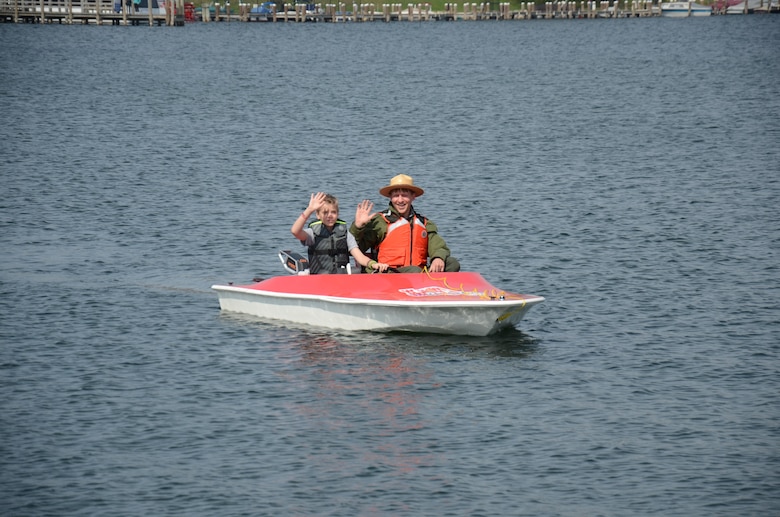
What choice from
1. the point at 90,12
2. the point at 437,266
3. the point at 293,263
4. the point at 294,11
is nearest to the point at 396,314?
the point at 437,266

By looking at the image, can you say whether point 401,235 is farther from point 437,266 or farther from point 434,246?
point 437,266

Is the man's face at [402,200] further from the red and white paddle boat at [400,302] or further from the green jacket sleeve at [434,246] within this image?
the red and white paddle boat at [400,302]

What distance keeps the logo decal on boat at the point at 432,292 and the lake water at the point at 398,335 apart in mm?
873

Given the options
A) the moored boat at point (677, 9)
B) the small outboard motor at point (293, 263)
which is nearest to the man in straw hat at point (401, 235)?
the small outboard motor at point (293, 263)

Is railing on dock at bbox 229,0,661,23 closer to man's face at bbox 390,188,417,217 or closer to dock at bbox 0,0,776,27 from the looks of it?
dock at bbox 0,0,776,27

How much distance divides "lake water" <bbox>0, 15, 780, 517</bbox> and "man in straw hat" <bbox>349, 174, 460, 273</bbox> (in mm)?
1325

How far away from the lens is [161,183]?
37.0 meters

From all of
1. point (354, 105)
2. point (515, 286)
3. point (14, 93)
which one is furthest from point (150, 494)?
point (14, 93)

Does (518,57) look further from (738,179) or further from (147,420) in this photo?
(147,420)

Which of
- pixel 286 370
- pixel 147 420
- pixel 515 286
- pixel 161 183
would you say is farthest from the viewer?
pixel 161 183

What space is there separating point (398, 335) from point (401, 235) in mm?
1596

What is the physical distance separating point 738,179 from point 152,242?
19.0 metres

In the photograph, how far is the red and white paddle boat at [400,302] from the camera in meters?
18.4

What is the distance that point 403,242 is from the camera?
19.4m
